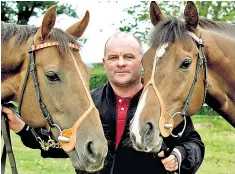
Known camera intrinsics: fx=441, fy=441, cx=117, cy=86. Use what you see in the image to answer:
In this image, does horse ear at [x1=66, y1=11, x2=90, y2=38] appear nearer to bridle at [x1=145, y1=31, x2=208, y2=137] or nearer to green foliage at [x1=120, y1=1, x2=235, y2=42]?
bridle at [x1=145, y1=31, x2=208, y2=137]

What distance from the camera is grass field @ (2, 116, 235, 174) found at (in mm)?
8336

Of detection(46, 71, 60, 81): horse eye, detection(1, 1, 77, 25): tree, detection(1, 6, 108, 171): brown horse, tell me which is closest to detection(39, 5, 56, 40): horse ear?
detection(1, 6, 108, 171): brown horse

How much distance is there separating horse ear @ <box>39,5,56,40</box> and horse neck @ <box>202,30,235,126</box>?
1476 mm

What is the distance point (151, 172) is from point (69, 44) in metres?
1.40

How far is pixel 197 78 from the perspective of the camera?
3969 mm

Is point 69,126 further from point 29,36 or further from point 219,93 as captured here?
point 219,93

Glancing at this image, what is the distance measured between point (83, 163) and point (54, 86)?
2.10ft

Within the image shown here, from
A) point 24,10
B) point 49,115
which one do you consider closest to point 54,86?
point 49,115

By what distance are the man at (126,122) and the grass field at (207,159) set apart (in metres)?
4.29

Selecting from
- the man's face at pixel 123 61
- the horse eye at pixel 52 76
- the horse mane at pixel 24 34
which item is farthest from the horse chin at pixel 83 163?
the man's face at pixel 123 61

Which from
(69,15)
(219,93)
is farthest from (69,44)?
(69,15)

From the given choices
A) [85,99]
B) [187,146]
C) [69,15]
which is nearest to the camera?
[85,99]

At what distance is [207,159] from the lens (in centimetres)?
→ 952

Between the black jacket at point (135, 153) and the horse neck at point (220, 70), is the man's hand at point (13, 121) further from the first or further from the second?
the horse neck at point (220, 70)
